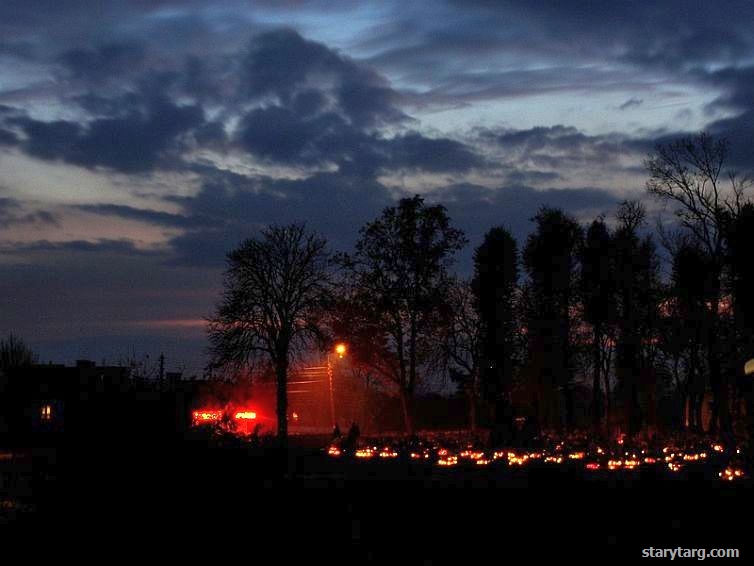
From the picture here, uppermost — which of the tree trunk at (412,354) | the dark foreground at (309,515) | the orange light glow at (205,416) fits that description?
the tree trunk at (412,354)

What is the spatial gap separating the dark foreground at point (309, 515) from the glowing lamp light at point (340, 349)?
2617 centimetres

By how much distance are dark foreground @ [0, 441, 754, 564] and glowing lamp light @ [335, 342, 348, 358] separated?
26.2m

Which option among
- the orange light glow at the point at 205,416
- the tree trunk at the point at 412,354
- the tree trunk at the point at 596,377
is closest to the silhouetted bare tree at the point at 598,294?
the tree trunk at the point at 596,377

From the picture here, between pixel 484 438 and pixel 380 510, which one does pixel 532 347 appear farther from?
pixel 380 510

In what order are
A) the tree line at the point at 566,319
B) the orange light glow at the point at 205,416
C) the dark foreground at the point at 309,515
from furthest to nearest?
the tree line at the point at 566,319, the orange light glow at the point at 205,416, the dark foreground at the point at 309,515

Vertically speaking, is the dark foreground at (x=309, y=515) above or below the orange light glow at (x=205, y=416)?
below

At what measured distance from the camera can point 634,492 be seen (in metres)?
19.6

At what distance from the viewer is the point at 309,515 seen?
1709cm

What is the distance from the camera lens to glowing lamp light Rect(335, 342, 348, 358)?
45.8m

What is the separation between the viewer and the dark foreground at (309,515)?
44.3 ft

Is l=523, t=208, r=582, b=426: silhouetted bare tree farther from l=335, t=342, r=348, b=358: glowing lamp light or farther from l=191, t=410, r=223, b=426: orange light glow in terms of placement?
l=191, t=410, r=223, b=426: orange light glow

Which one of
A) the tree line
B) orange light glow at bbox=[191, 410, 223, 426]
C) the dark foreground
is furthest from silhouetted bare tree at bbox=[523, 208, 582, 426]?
orange light glow at bbox=[191, 410, 223, 426]

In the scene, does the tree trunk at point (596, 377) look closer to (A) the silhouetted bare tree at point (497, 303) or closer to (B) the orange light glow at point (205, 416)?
(A) the silhouetted bare tree at point (497, 303)

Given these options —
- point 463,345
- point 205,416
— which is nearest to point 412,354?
point 463,345
